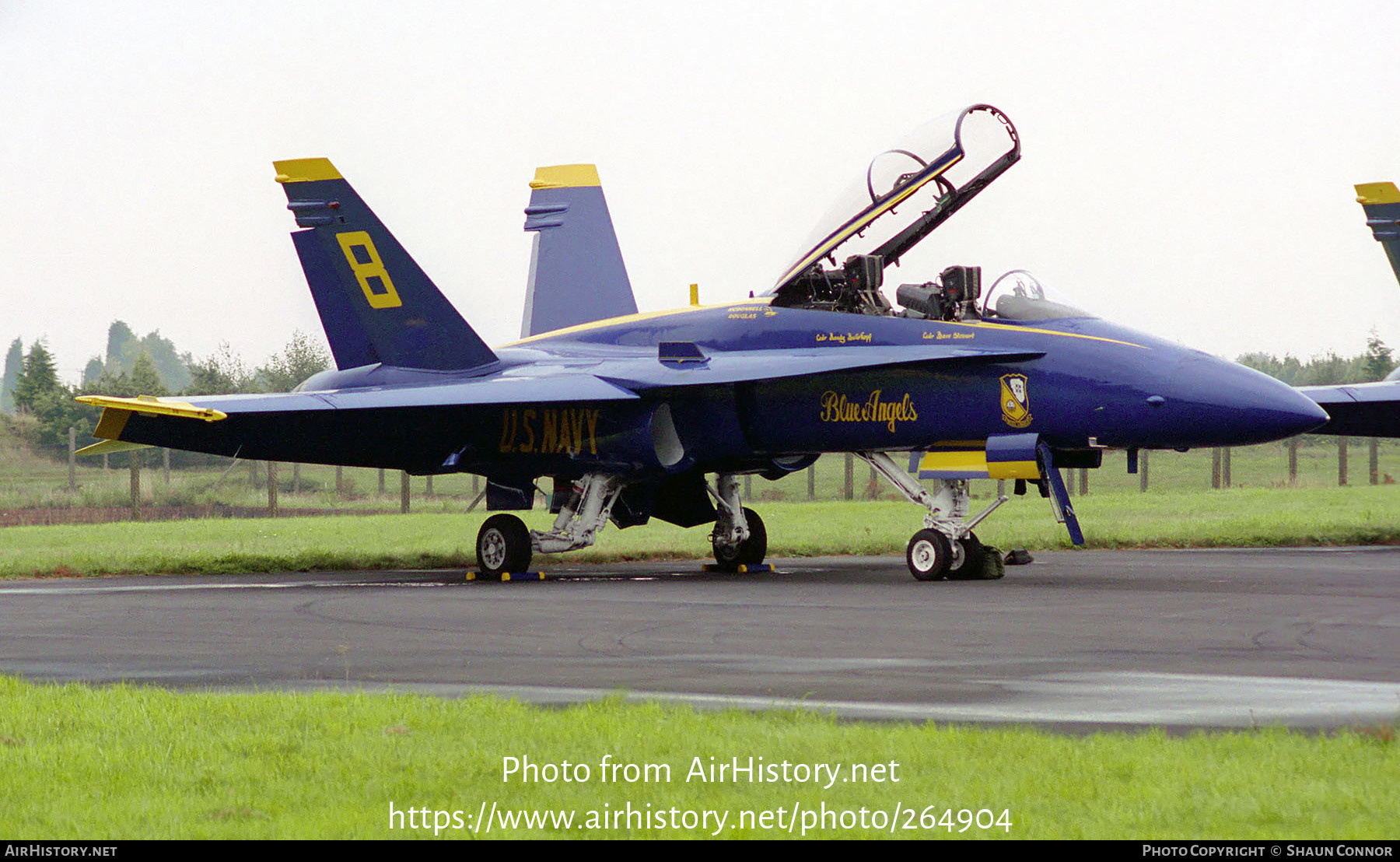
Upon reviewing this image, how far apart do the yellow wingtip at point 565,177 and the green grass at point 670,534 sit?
17.3 ft

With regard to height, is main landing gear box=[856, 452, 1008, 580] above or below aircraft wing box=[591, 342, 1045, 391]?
below

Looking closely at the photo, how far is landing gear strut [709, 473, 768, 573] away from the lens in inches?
676

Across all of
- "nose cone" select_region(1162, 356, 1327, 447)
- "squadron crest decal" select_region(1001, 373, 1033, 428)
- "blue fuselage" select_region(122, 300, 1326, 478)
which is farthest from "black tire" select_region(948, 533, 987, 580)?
"nose cone" select_region(1162, 356, 1327, 447)

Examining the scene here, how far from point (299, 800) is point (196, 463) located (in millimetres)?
39430

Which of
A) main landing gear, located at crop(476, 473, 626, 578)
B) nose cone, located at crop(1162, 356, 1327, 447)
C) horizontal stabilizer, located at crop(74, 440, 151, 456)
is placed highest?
nose cone, located at crop(1162, 356, 1327, 447)

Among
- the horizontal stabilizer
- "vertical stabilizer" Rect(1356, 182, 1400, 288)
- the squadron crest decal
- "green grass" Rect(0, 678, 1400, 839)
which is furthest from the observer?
"vertical stabilizer" Rect(1356, 182, 1400, 288)

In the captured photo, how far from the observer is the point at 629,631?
10117mm

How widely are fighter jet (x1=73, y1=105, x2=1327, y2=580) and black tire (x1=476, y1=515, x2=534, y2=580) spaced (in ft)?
0.09

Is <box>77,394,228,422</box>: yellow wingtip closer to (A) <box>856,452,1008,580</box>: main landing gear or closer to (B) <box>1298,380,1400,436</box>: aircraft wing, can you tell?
(A) <box>856,452,1008,580</box>: main landing gear

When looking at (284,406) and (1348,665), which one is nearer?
(1348,665)

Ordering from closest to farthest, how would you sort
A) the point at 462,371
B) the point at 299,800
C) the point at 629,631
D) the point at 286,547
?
the point at 299,800 → the point at 629,631 → the point at 462,371 → the point at 286,547

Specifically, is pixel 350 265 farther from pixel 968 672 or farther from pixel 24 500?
pixel 24 500

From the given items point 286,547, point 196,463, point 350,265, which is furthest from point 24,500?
point 350,265

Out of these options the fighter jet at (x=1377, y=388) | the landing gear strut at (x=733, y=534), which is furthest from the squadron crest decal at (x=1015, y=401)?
the fighter jet at (x=1377, y=388)
